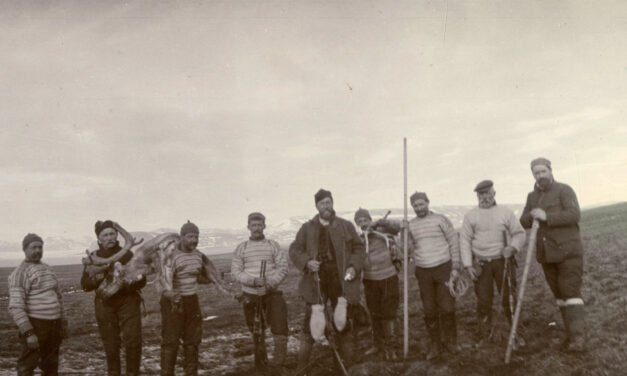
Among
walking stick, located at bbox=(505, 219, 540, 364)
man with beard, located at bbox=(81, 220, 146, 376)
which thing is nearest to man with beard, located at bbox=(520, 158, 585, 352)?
walking stick, located at bbox=(505, 219, 540, 364)

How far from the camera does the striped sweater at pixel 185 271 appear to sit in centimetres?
694

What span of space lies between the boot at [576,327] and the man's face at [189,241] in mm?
5281

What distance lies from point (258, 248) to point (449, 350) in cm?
328

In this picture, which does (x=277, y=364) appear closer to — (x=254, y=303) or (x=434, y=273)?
(x=254, y=303)

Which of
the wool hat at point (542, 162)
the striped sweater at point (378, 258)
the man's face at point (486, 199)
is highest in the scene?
the wool hat at point (542, 162)

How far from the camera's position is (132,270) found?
6.86 metres

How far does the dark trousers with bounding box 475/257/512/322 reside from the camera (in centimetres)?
741

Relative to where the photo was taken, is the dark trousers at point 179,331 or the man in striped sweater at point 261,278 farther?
the man in striped sweater at point 261,278

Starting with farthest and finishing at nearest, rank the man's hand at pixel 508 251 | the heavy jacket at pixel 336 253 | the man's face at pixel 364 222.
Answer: the man's face at pixel 364 222, the man's hand at pixel 508 251, the heavy jacket at pixel 336 253

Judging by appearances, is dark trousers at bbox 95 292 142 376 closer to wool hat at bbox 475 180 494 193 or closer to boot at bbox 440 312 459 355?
boot at bbox 440 312 459 355

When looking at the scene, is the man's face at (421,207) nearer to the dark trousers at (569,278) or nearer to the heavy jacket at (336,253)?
the heavy jacket at (336,253)

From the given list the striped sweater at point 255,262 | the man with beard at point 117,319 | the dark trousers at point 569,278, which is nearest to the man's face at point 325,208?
the striped sweater at point 255,262

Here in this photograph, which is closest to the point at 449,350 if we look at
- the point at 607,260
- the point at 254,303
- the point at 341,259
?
the point at 341,259

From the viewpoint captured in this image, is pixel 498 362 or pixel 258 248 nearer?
pixel 498 362
